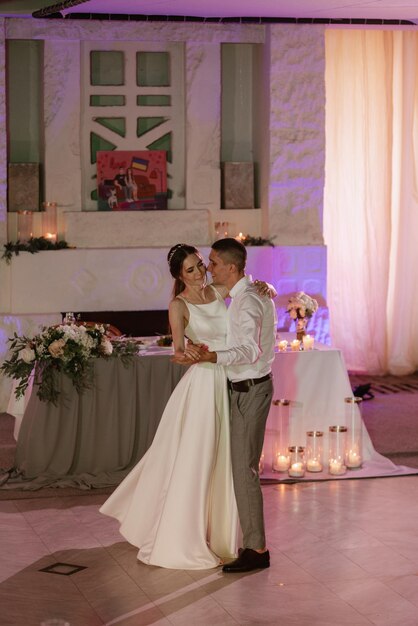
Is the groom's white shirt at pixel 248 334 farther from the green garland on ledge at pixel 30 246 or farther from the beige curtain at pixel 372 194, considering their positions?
the beige curtain at pixel 372 194

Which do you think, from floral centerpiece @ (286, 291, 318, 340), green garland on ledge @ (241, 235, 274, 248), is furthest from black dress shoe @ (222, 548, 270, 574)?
green garland on ledge @ (241, 235, 274, 248)

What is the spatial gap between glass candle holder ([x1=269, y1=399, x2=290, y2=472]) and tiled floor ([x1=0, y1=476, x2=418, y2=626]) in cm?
51

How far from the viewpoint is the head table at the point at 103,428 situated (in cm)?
686

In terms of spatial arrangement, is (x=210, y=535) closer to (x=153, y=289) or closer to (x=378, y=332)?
(x=153, y=289)

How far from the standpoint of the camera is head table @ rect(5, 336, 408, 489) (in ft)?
22.5

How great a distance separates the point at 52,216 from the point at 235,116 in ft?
6.59

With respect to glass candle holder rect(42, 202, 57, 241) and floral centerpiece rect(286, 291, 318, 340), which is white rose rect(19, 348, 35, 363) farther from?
glass candle holder rect(42, 202, 57, 241)

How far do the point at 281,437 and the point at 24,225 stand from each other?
143 inches

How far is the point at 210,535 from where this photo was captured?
207 inches

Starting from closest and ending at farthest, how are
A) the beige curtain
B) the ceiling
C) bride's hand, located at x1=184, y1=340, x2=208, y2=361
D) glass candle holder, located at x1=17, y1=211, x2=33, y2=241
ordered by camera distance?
bride's hand, located at x1=184, y1=340, x2=208, y2=361, the ceiling, glass candle holder, located at x1=17, y1=211, x2=33, y2=241, the beige curtain

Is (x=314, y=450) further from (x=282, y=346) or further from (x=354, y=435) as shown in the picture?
(x=282, y=346)

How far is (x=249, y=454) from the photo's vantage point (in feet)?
16.7

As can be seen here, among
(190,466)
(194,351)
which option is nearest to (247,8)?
(194,351)

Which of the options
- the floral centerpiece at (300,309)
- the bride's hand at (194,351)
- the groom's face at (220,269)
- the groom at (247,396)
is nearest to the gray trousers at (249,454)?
the groom at (247,396)
